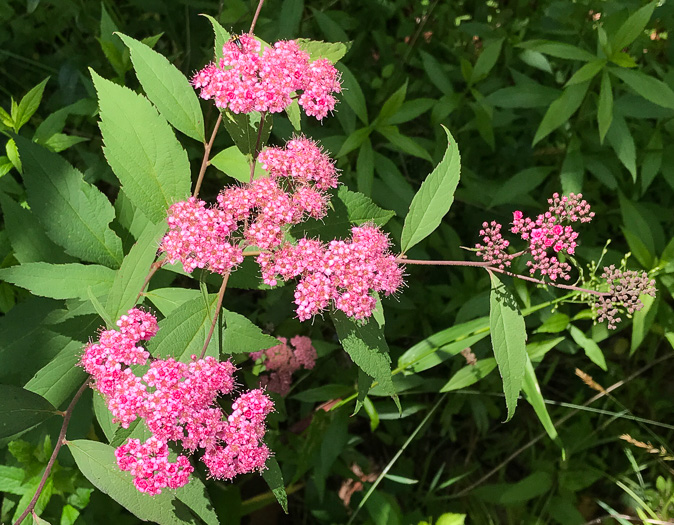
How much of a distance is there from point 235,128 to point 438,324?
1991 mm

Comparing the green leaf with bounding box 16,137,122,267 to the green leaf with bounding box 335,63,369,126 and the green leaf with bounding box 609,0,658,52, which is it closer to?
the green leaf with bounding box 335,63,369,126

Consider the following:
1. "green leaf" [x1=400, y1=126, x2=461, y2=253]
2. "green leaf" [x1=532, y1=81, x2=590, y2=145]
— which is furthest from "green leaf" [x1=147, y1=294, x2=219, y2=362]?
"green leaf" [x1=532, y1=81, x2=590, y2=145]

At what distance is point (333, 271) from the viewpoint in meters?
1.72

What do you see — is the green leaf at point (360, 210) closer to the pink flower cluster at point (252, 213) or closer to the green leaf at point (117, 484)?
the pink flower cluster at point (252, 213)

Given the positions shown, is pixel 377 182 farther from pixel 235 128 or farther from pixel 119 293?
pixel 119 293

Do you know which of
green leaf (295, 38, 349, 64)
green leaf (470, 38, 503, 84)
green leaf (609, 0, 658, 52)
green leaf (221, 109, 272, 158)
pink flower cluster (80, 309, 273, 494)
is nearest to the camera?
pink flower cluster (80, 309, 273, 494)

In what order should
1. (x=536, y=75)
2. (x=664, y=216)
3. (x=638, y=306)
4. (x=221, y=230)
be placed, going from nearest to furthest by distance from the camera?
(x=221, y=230) → (x=638, y=306) → (x=664, y=216) → (x=536, y=75)

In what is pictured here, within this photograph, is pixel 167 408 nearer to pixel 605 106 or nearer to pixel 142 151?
pixel 142 151

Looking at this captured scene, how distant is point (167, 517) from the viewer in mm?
1839

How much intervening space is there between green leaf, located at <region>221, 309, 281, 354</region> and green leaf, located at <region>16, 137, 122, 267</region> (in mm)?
576

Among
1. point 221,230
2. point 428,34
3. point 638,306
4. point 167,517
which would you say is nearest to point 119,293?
point 221,230

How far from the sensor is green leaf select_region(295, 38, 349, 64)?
2.09 metres

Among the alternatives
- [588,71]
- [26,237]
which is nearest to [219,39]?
[26,237]

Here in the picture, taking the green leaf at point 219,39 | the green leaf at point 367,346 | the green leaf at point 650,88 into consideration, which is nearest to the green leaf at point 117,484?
the green leaf at point 367,346
